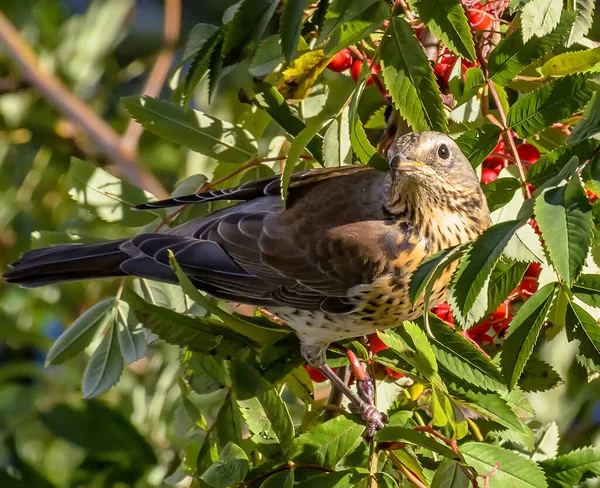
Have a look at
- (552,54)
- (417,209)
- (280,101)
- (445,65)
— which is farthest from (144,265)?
(552,54)

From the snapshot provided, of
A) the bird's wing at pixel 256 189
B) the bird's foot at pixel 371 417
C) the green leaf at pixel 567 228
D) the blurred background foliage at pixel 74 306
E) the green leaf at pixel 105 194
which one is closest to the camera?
the green leaf at pixel 567 228

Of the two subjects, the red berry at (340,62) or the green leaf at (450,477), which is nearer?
the green leaf at (450,477)

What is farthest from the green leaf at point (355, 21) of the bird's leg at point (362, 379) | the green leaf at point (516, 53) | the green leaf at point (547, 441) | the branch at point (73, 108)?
the branch at point (73, 108)

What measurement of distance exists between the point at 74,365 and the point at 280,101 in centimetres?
177

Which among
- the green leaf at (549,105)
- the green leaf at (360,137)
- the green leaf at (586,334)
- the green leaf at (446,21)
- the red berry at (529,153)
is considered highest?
the green leaf at (446,21)

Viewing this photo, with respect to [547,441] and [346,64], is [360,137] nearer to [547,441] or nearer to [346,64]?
[346,64]

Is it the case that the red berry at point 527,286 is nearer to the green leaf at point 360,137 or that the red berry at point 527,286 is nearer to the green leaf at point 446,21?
the green leaf at point 360,137

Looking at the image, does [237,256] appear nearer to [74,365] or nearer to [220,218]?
[220,218]

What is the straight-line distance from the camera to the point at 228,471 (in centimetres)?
179

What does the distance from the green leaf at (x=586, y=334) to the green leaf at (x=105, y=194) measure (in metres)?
1.18

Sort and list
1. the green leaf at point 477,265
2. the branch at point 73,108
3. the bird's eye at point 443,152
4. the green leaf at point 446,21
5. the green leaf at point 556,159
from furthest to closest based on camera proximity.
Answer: the branch at point 73,108
the bird's eye at point 443,152
the green leaf at point 446,21
the green leaf at point 556,159
the green leaf at point 477,265

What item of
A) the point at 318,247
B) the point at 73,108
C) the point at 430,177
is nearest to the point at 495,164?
the point at 430,177

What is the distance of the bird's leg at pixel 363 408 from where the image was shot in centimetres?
188

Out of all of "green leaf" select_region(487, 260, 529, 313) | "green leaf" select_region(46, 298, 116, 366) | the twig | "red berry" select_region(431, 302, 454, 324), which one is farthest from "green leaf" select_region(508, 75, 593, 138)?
the twig
